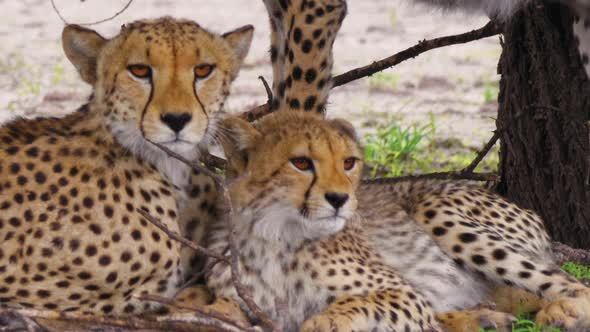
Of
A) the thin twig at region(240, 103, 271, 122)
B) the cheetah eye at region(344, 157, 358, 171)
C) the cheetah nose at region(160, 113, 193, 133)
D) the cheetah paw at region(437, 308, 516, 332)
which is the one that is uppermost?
the cheetah nose at region(160, 113, 193, 133)

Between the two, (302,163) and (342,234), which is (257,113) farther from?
(302,163)

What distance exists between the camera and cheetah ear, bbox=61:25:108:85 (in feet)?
9.04

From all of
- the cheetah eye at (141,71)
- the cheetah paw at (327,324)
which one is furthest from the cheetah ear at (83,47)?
the cheetah paw at (327,324)

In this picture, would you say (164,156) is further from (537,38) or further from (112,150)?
(537,38)

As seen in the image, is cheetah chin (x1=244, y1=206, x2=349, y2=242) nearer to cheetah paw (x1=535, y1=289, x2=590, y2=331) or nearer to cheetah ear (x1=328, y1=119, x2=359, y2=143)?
cheetah ear (x1=328, y1=119, x2=359, y2=143)

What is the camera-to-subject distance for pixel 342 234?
Answer: 2.94 meters

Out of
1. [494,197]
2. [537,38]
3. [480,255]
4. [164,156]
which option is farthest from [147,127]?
[537,38]

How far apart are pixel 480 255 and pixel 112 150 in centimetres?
101

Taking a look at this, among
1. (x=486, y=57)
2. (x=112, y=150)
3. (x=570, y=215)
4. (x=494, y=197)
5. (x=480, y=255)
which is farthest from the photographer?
(x=486, y=57)

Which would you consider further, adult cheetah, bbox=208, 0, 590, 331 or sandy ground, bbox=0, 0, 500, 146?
sandy ground, bbox=0, 0, 500, 146

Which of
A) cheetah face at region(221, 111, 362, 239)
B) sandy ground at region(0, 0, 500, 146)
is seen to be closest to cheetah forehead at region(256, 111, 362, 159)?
cheetah face at region(221, 111, 362, 239)

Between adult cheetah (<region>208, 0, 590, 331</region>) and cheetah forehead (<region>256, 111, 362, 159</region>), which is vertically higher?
cheetah forehead (<region>256, 111, 362, 159</region>)

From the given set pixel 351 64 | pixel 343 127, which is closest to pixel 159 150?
pixel 343 127

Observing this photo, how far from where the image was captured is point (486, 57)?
7.68 metres
